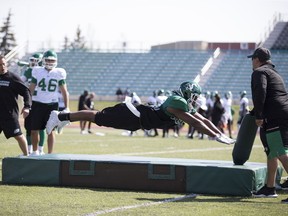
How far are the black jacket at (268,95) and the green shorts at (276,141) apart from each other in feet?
0.46

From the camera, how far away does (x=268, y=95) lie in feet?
25.1

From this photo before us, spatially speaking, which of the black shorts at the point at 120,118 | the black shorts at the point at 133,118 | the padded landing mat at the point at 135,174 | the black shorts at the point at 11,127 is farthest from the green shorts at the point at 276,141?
the black shorts at the point at 11,127

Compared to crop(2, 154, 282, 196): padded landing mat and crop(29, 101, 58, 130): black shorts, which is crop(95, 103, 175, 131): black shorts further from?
crop(29, 101, 58, 130): black shorts

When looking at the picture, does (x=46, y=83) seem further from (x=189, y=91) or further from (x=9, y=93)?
(x=189, y=91)

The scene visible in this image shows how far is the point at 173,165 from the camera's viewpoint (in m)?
8.02

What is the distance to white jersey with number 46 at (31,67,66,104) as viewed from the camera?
1087 cm

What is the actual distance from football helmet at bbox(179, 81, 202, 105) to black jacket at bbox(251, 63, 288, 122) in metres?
0.84

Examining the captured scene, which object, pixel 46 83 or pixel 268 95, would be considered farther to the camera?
pixel 46 83

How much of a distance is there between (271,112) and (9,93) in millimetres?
3868

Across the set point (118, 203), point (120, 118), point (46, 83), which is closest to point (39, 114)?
point (46, 83)

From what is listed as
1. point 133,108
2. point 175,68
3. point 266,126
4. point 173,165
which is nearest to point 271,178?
point 266,126

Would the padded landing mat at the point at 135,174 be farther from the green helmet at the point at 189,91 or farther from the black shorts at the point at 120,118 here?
the green helmet at the point at 189,91

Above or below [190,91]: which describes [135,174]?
below

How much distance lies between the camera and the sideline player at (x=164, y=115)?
8.05 metres
